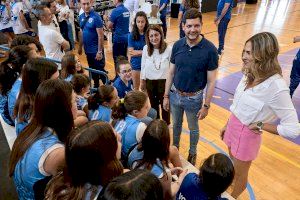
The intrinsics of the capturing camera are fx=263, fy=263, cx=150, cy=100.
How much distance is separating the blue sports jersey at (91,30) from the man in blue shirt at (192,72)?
79.7 inches

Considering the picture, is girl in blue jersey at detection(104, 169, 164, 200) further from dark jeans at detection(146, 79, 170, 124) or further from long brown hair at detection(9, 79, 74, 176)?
dark jeans at detection(146, 79, 170, 124)

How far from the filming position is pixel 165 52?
3.37 meters

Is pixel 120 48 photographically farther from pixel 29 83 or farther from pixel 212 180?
pixel 212 180

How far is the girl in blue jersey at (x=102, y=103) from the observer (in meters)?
2.68

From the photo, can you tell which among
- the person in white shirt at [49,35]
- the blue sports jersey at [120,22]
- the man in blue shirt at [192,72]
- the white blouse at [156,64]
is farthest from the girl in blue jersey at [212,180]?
the blue sports jersey at [120,22]

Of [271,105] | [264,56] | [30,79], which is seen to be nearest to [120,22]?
[30,79]

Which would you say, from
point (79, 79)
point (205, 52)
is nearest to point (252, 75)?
point (205, 52)

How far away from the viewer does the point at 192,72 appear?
2.66 metres

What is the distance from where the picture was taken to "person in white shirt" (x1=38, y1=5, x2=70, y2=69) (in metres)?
3.76

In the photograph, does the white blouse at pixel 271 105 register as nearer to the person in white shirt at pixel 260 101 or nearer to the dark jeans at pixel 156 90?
the person in white shirt at pixel 260 101

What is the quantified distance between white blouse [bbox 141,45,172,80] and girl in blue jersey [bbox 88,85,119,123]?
865 mm

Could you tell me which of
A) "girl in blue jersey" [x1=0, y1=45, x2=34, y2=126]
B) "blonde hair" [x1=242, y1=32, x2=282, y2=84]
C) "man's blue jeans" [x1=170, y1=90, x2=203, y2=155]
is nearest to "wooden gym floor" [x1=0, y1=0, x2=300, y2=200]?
"man's blue jeans" [x1=170, y1=90, x2=203, y2=155]

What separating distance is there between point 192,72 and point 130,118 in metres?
0.81

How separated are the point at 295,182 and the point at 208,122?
1489mm
